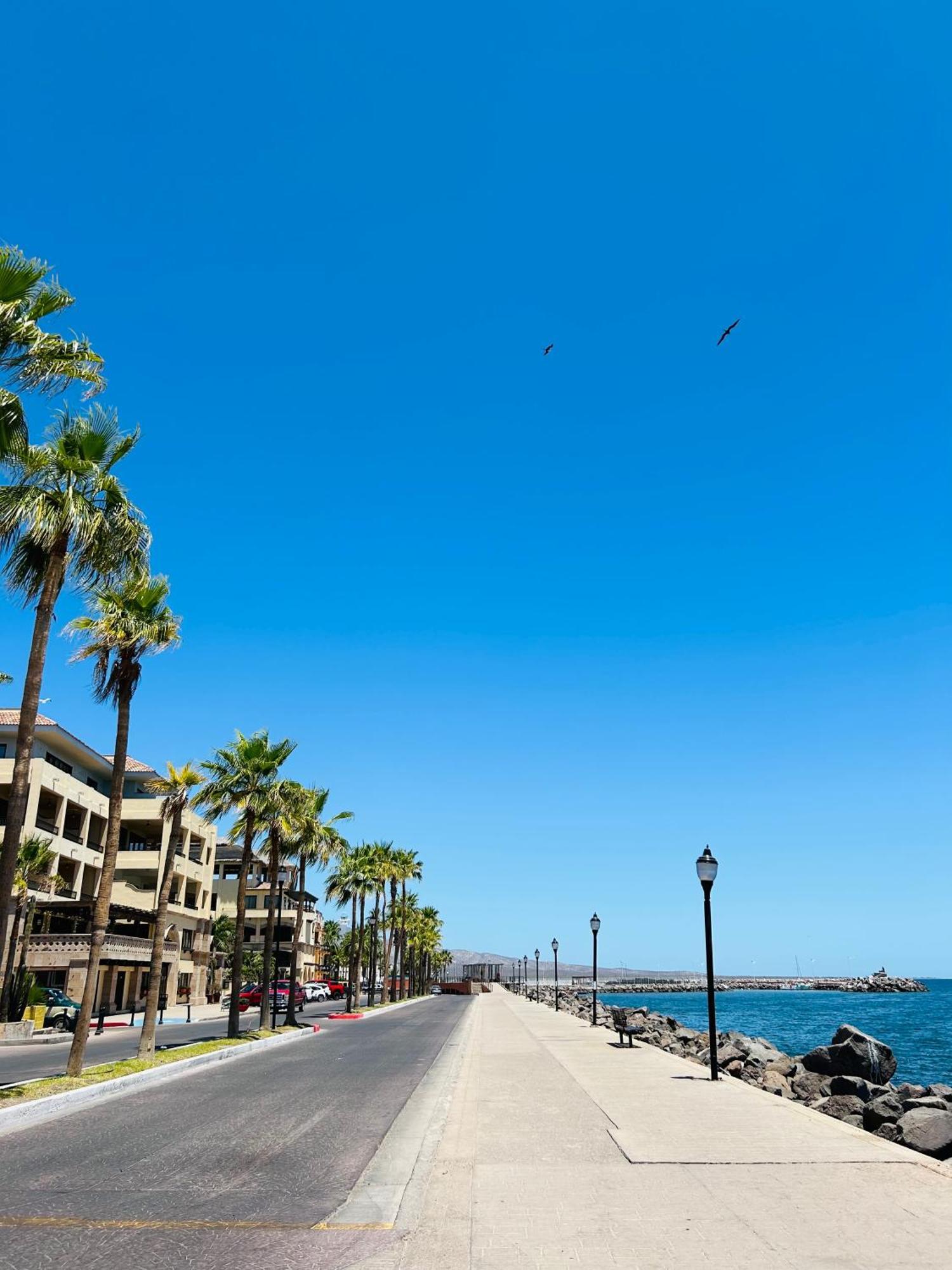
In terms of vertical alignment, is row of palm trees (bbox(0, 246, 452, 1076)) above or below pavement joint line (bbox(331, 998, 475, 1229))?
above

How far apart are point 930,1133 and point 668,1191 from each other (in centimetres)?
525

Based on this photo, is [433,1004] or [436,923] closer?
[433,1004]

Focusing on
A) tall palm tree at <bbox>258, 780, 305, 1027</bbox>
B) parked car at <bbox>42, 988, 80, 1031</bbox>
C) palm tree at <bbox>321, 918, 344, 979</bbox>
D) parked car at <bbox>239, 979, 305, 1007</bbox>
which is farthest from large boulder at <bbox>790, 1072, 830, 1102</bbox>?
palm tree at <bbox>321, 918, 344, 979</bbox>

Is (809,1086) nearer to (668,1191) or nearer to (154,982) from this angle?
(154,982)

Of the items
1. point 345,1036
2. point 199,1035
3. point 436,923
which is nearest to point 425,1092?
point 345,1036

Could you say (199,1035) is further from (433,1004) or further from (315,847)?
(433,1004)

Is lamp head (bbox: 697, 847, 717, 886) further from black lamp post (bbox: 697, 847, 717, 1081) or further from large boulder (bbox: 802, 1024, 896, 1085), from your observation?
large boulder (bbox: 802, 1024, 896, 1085)

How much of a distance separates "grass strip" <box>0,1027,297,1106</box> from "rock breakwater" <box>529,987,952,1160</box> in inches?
508

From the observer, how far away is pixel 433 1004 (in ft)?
254

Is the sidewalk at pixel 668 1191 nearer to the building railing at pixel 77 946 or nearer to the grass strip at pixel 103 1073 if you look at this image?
the grass strip at pixel 103 1073

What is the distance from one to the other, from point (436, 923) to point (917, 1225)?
426ft

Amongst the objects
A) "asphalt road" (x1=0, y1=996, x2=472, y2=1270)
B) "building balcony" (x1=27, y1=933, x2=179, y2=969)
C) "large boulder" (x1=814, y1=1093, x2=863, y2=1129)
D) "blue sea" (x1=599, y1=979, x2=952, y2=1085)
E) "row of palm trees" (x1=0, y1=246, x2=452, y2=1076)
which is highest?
"row of palm trees" (x1=0, y1=246, x2=452, y2=1076)

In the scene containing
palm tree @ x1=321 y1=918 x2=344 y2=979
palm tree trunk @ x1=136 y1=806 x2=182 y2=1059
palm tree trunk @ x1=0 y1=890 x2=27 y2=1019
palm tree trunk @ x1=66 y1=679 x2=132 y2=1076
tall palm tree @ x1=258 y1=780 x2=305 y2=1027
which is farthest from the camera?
palm tree @ x1=321 y1=918 x2=344 y2=979

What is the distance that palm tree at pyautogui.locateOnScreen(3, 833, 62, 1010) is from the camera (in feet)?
118
